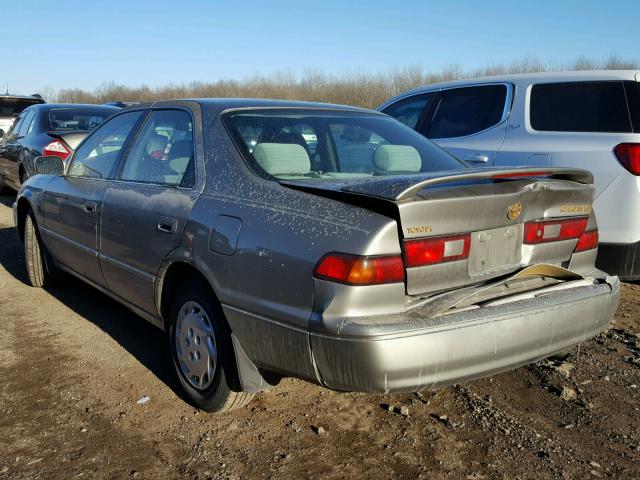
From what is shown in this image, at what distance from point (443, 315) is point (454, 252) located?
Answer: 0.28m

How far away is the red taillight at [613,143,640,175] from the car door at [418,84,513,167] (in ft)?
3.68

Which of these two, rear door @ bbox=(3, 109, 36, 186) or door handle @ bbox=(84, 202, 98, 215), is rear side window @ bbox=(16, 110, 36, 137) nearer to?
rear door @ bbox=(3, 109, 36, 186)

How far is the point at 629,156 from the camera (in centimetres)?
454

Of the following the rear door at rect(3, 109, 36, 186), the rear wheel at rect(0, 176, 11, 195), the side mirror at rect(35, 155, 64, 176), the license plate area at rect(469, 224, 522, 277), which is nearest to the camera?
the license plate area at rect(469, 224, 522, 277)

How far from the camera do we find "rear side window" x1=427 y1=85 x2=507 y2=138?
5758 mm

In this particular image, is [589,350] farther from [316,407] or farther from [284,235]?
[284,235]

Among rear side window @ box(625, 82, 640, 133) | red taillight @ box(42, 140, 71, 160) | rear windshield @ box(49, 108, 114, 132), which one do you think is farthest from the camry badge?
rear windshield @ box(49, 108, 114, 132)

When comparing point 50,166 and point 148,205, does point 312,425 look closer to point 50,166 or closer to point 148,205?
point 148,205

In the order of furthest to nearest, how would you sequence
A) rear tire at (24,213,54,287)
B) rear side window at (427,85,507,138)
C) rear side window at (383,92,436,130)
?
1. rear side window at (383,92,436,130)
2. rear side window at (427,85,507,138)
3. rear tire at (24,213,54,287)

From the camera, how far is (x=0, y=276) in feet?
19.3

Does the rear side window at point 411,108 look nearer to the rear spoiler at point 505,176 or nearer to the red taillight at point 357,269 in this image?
the rear spoiler at point 505,176

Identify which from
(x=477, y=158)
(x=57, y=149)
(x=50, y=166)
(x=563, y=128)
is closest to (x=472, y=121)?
(x=477, y=158)

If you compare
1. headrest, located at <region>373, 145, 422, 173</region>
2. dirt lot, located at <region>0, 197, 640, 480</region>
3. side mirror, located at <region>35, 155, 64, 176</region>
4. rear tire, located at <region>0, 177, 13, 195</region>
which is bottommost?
rear tire, located at <region>0, 177, 13, 195</region>

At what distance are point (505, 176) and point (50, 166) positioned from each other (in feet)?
11.6
